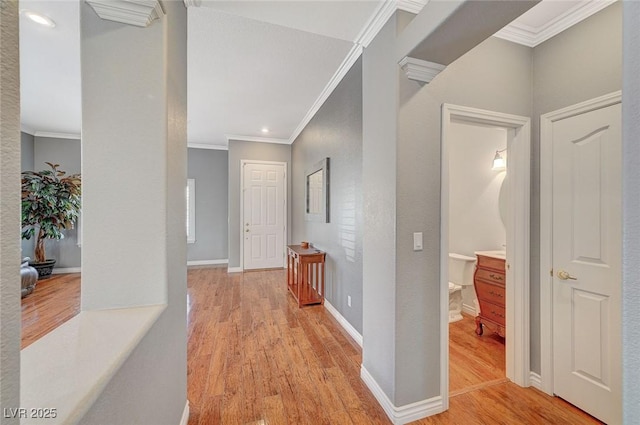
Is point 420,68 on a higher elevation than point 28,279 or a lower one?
higher

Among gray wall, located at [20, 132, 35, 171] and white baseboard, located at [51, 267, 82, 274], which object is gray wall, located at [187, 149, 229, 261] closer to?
white baseboard, located at [51, 267, 82, 274]

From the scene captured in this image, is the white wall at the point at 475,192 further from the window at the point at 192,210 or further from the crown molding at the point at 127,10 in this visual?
the window at the point at 192,210

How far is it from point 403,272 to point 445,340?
570mm

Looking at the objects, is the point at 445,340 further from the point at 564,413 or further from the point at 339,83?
the point at 339,83

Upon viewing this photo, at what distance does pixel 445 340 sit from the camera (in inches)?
68.3

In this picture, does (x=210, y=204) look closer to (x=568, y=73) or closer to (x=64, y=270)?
(x=64, y=270)

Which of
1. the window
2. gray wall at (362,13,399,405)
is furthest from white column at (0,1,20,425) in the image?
the window

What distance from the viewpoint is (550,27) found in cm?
186

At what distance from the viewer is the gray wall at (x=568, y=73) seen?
1.58m

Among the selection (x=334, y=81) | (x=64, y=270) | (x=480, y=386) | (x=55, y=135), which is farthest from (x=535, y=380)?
(x=55, y=135)

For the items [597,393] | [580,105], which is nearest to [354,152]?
[580,105]

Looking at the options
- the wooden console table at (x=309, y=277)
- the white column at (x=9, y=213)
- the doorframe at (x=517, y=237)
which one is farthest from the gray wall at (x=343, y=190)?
the white column at (x=9, y=213)

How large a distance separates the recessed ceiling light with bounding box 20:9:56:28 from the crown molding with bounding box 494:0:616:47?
3.53 meters

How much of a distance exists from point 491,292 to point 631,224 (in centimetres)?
223
